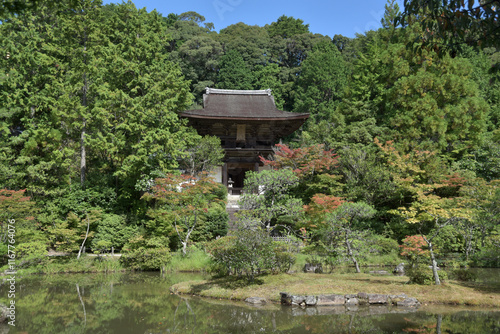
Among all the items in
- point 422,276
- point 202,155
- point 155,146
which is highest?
point 155,146

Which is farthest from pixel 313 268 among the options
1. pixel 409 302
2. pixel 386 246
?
pixel 386 246

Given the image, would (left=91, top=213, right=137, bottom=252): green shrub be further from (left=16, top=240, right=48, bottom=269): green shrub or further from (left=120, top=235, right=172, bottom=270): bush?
(left=16, top=240, right=48, bottom=269): green shrub

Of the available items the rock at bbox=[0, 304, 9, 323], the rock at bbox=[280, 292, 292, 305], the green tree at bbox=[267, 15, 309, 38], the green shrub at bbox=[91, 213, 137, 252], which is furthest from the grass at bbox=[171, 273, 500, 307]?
the green tree at bbox=[267, 15, 309, 38]

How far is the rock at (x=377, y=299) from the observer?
9297 mm

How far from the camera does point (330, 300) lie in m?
9.31

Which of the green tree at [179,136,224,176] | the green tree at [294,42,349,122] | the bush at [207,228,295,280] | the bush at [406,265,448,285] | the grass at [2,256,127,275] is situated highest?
the green tree at [294,42,349,122]

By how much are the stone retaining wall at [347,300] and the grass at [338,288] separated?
246 millimetres

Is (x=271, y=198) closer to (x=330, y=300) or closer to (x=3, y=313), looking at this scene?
(x=330, y=300)

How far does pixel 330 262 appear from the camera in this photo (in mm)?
12922

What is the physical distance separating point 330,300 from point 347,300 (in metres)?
0.44

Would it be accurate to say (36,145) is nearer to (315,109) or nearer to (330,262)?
(330,262)

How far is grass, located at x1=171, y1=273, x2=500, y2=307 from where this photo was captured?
9320mm

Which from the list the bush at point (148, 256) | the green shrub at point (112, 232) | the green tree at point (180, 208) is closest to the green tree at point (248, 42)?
the green tree at point (180, 208)

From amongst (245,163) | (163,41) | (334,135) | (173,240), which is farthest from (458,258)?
(163,41)
